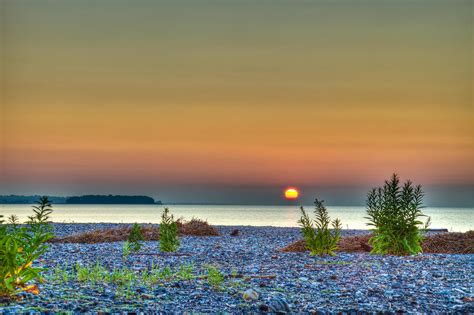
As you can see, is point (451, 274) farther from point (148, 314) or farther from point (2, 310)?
point (2, 310)

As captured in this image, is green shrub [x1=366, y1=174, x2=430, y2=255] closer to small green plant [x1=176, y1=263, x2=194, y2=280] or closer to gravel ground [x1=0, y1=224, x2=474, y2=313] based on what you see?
gravel ground [x1=0, y1=224, x2=474, y2=313]

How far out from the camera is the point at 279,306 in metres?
9.18

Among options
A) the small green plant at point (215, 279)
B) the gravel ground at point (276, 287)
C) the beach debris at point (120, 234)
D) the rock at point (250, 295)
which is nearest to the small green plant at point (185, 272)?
the gravel ground at point (276, 287)

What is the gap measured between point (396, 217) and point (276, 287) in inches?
278

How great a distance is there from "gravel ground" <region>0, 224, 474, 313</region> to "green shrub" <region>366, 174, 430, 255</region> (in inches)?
38.3

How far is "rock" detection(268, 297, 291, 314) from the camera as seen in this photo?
912cm

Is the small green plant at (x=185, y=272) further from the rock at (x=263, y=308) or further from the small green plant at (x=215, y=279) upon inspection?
the rock at (x=263, y=308)

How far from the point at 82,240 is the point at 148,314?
15349mm

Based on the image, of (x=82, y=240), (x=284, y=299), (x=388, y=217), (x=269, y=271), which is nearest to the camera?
(x=284, y=299)

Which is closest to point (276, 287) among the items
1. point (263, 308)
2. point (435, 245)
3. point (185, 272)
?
point (263, 308)

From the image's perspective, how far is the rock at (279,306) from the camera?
29.9 feet

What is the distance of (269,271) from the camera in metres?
13.1

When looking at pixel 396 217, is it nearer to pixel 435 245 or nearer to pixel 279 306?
pixel 435 245

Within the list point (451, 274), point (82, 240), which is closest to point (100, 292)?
point (451, 274)
